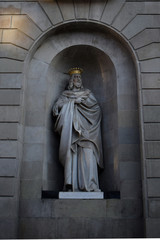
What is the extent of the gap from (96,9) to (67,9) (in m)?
0.96

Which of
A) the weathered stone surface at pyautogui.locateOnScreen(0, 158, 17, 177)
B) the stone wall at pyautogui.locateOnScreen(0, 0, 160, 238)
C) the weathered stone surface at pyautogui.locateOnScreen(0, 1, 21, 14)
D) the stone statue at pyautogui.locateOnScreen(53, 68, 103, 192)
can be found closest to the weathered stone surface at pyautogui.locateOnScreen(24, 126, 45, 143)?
the stone wall at pyautogui.locateOnScreen(0, 0, 160, 238)

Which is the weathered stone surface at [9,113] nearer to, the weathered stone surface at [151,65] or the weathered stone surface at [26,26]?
the weathered stone surface at [26,26]

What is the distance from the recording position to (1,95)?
920 cm

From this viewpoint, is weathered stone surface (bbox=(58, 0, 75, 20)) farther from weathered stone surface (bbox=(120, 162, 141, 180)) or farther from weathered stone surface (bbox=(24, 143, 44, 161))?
weathered stone surface (bbox=(120, 162, 141, 180))

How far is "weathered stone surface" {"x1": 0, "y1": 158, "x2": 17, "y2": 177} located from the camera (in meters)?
8.49

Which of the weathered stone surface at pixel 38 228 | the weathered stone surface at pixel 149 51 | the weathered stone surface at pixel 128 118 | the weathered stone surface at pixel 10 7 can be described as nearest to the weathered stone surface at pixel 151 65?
the weathered stone surface at pixel 149 51

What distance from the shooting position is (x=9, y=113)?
9.02m

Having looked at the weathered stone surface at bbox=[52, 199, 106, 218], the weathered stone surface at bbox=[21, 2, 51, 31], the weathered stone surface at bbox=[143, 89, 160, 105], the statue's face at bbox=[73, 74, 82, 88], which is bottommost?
the weathered stone surface at bbox=[52, 199, 106, 218]

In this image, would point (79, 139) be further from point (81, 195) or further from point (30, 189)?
point (30, 189)

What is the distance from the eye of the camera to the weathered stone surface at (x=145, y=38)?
31.7ft

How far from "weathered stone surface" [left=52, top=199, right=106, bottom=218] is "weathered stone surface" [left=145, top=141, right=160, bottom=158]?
183 cm

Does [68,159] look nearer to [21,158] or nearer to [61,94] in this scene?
[21,158]

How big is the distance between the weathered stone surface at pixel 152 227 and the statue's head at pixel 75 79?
4.84m

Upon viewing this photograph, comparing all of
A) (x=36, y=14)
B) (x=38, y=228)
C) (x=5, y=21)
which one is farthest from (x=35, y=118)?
(x=36, y=14)
